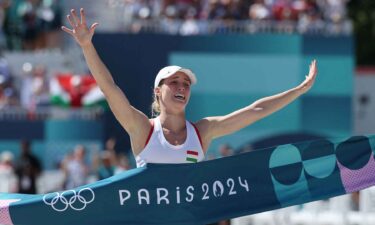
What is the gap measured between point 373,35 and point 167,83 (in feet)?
86.9

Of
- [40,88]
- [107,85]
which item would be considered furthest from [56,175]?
[107,85]

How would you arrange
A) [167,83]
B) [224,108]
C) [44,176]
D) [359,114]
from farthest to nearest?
[359,114]
[224,108]
[44,176]
[167,83]

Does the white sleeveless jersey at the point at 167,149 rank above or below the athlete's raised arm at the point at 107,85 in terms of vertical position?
below

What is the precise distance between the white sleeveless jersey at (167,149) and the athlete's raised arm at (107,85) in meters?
0.06

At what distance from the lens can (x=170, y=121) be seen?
21.2 feet

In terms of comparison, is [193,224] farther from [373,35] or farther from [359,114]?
[373,35]

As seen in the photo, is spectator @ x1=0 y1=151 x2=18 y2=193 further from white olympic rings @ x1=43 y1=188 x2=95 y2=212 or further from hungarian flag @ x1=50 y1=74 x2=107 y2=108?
white olympic rings @ x1=43 y1=188 x2=95 y2=212

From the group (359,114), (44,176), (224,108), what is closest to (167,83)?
(44,176)

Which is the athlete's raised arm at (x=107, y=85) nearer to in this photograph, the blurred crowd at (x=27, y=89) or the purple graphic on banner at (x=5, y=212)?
the purple graphic on banner at (x=5, y=212)

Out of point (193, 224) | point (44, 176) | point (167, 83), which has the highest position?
point (167, 83)

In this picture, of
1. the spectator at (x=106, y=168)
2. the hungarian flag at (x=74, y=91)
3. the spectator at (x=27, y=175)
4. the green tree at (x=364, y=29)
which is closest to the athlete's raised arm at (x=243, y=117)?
the spectator at (x=106, y=168)

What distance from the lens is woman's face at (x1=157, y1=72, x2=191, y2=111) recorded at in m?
6.41

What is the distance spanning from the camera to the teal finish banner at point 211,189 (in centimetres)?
647

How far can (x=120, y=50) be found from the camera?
64.4 ft
